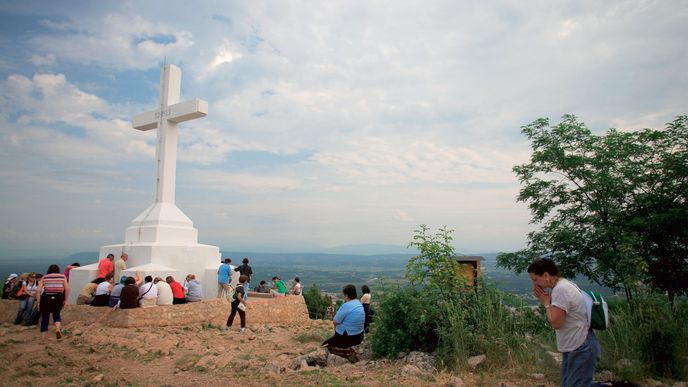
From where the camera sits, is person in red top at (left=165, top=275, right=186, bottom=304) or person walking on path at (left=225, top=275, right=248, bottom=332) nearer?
person walking on path at (left=225, top=275, right=248, bottom=332)

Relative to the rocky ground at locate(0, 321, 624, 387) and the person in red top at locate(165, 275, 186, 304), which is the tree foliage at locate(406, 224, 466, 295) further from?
the person in red top at locate(165, 275, 186, 304)

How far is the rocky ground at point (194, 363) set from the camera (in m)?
5.98

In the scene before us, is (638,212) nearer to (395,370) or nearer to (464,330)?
(464,330)

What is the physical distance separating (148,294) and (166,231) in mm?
3576

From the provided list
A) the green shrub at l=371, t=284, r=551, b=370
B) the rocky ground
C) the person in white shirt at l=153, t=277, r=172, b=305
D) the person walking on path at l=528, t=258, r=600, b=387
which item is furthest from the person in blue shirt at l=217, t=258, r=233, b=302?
the person walking on path at l=528, t=258, r=600, b=387

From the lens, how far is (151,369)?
714cm

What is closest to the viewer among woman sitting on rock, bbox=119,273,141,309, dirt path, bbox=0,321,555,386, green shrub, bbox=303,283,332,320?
dirt path, bbox=0,321,555,386

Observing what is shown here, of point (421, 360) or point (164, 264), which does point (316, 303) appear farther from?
point (421, 360)

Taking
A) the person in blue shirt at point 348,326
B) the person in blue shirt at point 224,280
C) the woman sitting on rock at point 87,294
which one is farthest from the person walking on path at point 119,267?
the person in blue shirt at point 348,326

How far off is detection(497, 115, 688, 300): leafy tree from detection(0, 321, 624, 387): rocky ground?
28.1ft

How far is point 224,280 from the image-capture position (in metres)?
13.4

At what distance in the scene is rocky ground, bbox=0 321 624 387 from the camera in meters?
5.98

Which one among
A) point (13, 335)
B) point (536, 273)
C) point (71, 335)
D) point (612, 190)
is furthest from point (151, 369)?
point (612, 190)

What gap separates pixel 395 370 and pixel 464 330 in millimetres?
1202
